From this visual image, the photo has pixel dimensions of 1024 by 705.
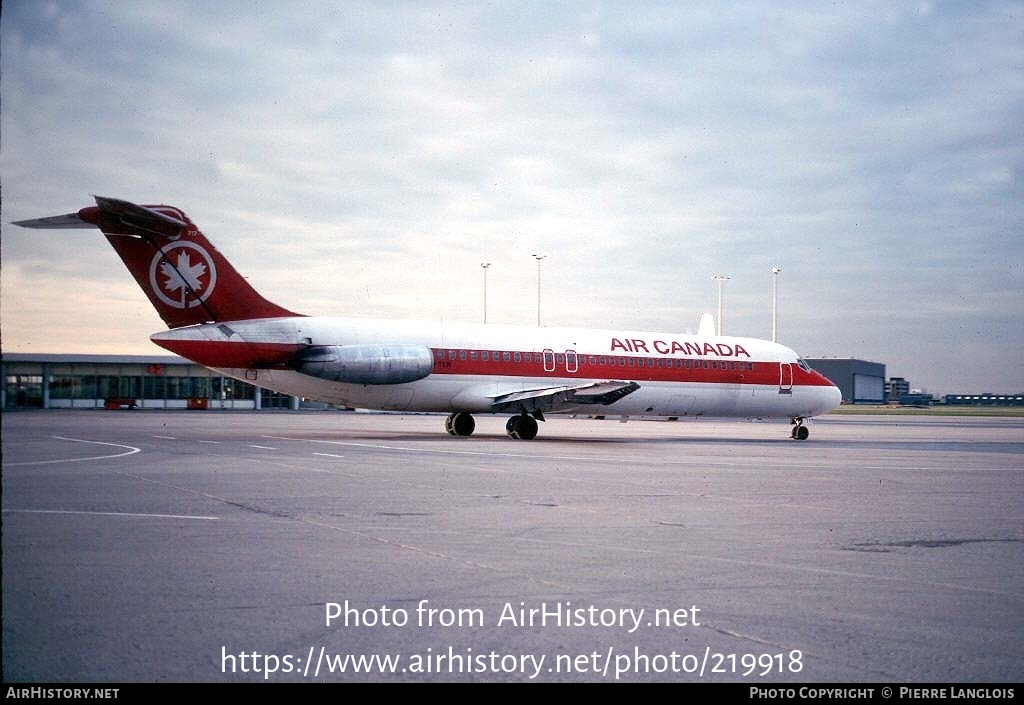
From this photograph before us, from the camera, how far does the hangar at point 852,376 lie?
149 meters

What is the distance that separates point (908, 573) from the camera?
279 inches

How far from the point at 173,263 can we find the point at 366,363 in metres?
5.89

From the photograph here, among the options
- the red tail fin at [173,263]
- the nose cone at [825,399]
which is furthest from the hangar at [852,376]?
the red tail fin at [173,263]

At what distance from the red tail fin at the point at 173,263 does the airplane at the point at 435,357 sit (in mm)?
27

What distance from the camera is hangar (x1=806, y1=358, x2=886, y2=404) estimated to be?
149 metres

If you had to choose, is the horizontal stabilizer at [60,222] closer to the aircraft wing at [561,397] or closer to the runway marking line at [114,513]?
the aircraft wing at [561,397]

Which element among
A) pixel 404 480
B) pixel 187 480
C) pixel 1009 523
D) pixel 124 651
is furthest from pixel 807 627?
pixel 187 480

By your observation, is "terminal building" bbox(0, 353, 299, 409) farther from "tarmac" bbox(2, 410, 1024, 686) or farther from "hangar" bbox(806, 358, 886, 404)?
"hangar" bbox(806, 358, 886, 404)

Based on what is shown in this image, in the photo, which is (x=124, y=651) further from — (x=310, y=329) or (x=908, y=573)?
(x=310, y=329)

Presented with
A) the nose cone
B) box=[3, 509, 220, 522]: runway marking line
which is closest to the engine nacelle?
the nose cone

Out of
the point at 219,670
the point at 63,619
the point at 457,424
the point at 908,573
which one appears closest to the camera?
the point at 219,670

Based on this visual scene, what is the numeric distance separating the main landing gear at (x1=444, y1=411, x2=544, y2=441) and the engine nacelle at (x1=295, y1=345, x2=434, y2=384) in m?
2.82

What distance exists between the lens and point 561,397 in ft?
94.2

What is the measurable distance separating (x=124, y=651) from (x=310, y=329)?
74.3ft
